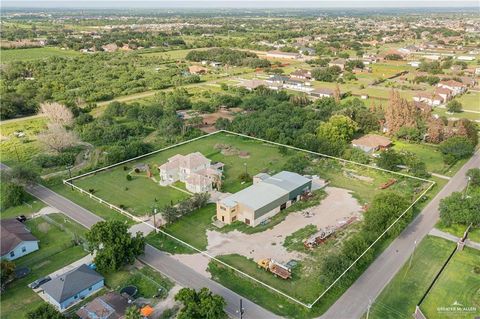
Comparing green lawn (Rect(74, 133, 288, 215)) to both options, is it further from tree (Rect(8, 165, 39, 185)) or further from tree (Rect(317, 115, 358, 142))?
tree (Rect(317, 115, 358, 142))

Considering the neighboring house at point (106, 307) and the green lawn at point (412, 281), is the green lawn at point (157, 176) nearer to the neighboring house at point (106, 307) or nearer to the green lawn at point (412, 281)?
the neighboring house at point (106, 307)

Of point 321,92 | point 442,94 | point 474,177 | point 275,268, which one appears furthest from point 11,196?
point 442,94

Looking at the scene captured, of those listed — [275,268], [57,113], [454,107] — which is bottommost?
[275,268]

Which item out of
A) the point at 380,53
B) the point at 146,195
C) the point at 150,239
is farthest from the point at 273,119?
the point at 380,53

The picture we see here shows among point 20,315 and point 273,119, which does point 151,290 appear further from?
point 273,119

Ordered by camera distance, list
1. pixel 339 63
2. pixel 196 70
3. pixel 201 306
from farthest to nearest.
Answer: pixel 339 63 → pixel 196 70 → pixel 201 306

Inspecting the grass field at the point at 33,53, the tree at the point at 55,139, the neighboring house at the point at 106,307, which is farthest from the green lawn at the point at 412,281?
the grass field at the point at 33,53

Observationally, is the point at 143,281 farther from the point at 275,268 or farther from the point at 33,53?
the point at 33,53

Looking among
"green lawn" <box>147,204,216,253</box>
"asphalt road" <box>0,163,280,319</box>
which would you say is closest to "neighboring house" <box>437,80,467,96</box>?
"green lawn" <box>147,204,216,253</box>
